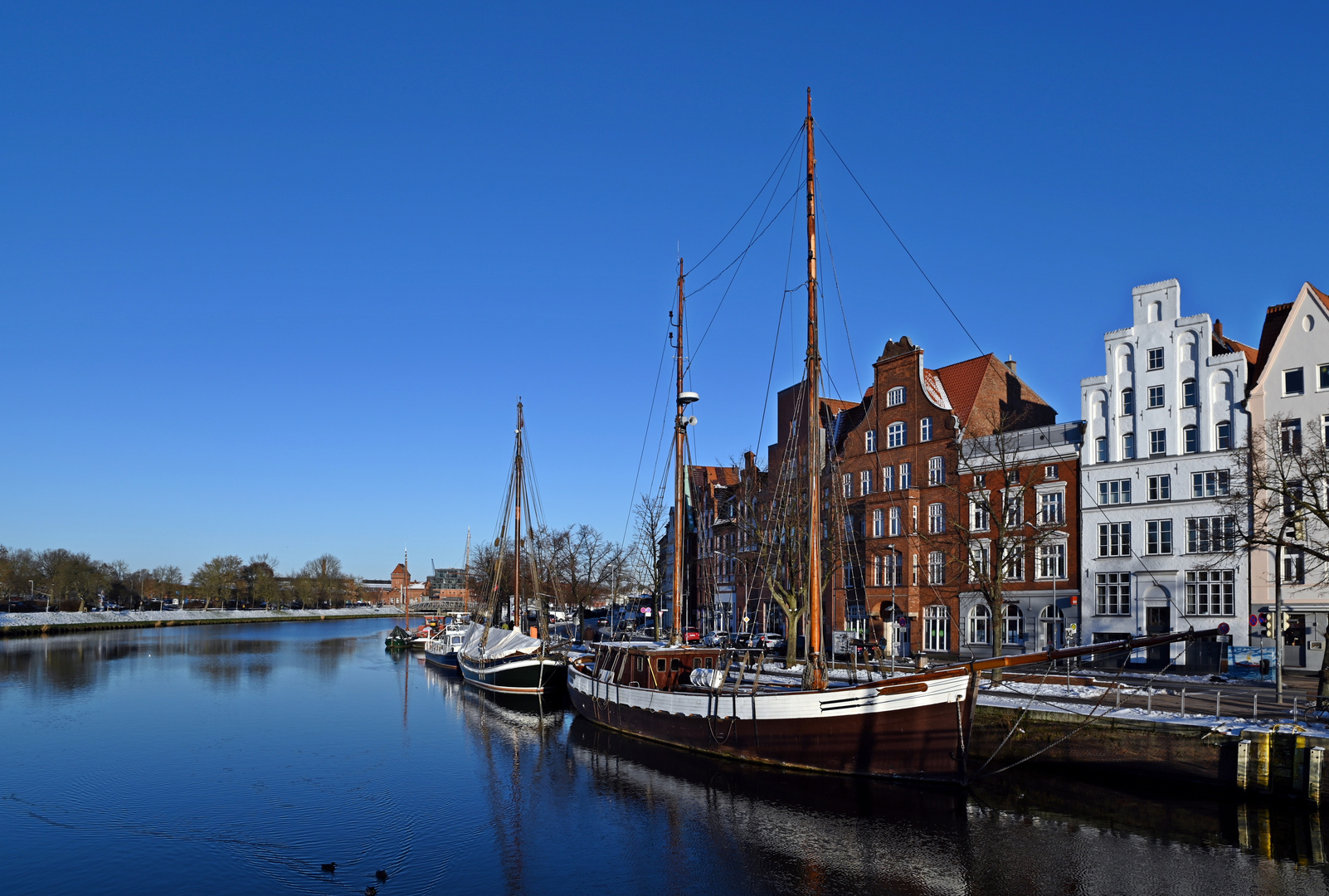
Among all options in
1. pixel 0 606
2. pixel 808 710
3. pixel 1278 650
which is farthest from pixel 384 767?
pixel 0 606

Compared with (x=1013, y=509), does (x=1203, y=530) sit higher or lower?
lower

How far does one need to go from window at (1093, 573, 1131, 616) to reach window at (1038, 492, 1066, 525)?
3927 mm

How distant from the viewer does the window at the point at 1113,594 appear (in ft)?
163

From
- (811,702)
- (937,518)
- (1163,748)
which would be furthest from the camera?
(937,518)

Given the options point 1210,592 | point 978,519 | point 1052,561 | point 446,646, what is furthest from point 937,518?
point 446,646

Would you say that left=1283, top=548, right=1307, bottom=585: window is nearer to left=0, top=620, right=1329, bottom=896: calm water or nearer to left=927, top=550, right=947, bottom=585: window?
left=927, top=550, right=947, bottom=585: window

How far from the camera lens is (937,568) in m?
59.5

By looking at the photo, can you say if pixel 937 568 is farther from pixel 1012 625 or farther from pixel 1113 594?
pixel 1113 594

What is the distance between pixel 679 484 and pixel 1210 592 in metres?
27.4

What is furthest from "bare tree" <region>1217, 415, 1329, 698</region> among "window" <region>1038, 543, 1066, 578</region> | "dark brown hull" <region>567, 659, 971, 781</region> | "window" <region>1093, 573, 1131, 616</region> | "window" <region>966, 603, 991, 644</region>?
"dark brown hull" <region>567, 659, 971, 781</region>

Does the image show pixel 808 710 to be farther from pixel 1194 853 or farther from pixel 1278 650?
pixel 1278 650

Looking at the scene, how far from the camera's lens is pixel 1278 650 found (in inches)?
1325

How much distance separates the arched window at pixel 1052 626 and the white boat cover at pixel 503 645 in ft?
97.6

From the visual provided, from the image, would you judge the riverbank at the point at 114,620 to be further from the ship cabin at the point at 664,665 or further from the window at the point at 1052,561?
the window at the point at 1052,561
